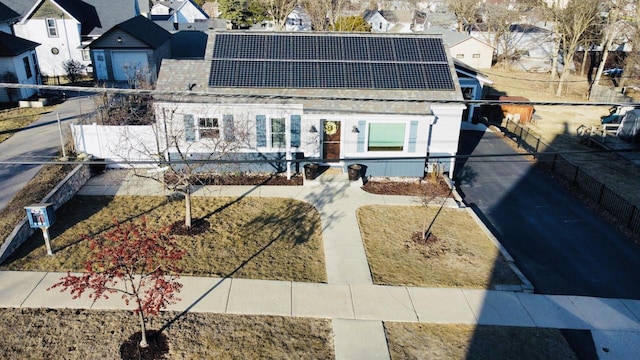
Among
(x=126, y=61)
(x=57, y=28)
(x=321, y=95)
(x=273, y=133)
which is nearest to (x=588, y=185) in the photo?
(x=321, y=95)

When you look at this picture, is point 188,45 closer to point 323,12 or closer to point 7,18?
point 7,18

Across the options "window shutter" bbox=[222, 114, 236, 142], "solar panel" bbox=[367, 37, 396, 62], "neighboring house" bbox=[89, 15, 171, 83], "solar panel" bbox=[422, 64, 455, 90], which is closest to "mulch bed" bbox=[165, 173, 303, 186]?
"window shutter" bbox=[222, 114, 236, 142]

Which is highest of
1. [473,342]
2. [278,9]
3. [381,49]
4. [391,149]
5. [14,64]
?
[278,9]

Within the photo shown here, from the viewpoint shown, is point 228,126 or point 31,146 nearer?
point 228,126

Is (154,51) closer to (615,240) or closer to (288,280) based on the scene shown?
(288,280)

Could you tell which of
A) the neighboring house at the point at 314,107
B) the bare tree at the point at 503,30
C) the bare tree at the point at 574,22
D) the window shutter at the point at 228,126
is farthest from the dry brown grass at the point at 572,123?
the window shutter at the point at 228,126

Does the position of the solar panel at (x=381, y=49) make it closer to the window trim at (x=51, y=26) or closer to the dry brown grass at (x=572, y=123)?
the dry brown grass at (x=572, y=123)

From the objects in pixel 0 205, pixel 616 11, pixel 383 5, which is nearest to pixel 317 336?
pixel 0 205
